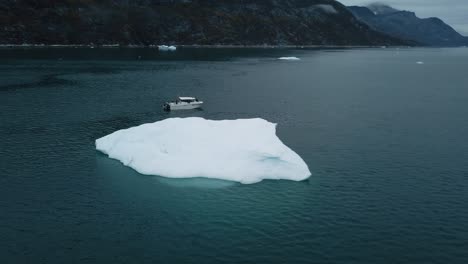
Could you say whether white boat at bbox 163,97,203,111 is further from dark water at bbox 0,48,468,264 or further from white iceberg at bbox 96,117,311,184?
white iceberg at bbox 96,117,311,184

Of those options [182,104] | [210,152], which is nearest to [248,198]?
[210,152]

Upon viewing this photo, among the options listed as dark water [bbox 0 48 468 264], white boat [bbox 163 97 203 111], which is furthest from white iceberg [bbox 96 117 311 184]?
white boat [bbox 163 97 203 111]

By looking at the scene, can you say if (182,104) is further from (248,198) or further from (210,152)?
(248,198)

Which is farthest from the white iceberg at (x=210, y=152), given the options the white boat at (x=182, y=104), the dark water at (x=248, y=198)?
the white boat at (x=182, y=104)

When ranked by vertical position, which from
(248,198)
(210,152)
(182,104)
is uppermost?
(210,152)

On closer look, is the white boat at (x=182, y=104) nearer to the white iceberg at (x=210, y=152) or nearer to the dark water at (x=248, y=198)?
the dark water at (x=248, y=198)

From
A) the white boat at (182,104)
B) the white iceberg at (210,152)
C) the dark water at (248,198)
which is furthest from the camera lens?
the white boat at (182,104)

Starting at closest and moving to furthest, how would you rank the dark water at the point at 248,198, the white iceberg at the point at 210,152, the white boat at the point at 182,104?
the dark water at the point at 248,198 → the white iceberg at the point at 210,152 → the white boat at the point at 182,104

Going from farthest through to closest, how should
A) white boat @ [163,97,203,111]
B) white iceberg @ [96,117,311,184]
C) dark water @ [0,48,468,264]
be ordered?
white boat @ [163,97,203,111] < white iceberg @ [96,117,311,184] < dark water @ [0,48,468,264]
